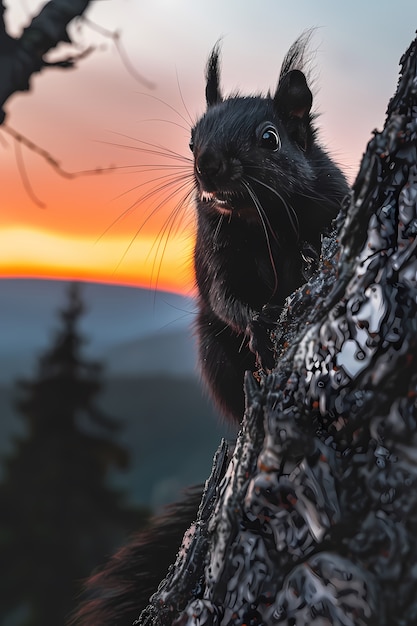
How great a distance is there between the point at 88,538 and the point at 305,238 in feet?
9.90

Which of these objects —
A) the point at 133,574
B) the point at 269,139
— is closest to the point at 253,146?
the point at 269,139

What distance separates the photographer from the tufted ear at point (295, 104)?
5.06 ft

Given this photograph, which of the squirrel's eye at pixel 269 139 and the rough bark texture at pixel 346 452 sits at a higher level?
the squirrel's eye at pixel 269 139

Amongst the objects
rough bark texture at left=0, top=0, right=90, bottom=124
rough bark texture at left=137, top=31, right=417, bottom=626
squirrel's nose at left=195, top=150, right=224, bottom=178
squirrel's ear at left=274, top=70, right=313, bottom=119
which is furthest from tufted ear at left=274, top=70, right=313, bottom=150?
rough bark texture at left=137, top=31, right=417, bottom=626

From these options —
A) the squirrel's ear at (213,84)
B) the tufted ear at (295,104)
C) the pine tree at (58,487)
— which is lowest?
the pine tree at (58,487)

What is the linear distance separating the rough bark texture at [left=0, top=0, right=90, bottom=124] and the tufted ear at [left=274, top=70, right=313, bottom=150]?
0.51m

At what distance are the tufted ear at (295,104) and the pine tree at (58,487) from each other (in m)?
2.35

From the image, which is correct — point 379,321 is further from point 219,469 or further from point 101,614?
point 101,614

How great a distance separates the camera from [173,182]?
1.65 metres

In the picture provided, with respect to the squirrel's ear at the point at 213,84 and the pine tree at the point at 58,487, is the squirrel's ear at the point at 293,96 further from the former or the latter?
the pine tree at the point at 58,487

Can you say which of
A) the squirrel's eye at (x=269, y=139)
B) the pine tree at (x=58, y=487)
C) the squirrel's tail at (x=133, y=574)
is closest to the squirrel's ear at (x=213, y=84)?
A: the squirrel's eye at (x=269, y=139)

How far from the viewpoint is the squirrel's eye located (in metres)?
1.50

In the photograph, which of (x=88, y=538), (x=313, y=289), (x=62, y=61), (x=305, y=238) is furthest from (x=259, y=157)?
(x=88, y=538)

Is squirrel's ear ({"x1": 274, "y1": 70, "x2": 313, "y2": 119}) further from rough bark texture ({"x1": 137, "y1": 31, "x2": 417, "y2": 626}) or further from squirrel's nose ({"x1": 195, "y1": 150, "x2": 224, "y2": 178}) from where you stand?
rough bark texture ({"x1": 137, "y1": 31, "x2": 417, "y2": 626})
